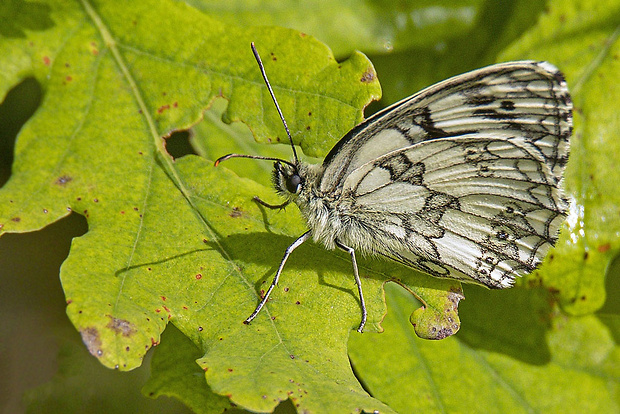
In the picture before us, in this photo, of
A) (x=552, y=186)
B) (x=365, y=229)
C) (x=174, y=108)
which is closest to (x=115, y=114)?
(x=174, y=108)

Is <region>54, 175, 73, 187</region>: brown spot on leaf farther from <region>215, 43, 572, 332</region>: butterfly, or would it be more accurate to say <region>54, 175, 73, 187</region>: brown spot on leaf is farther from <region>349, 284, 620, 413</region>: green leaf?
<region>349, 284, 620, 413</region>: green leaf

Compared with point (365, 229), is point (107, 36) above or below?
above

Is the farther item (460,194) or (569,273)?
(569,273)

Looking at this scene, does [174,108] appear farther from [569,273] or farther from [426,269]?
[569,273]

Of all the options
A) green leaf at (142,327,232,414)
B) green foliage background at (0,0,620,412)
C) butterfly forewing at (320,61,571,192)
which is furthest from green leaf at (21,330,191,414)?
butterfly forewing at (320,61,571,192)

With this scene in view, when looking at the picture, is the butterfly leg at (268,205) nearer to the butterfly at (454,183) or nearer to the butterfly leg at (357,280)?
the butterfly at (454,183)

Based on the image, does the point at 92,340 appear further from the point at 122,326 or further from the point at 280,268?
the point at 280,268
